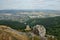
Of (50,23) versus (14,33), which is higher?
(50,23)

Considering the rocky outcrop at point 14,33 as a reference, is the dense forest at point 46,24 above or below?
above

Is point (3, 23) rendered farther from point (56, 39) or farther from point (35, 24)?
point (56, 39)

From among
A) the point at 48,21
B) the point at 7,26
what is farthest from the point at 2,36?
the point at 48,21

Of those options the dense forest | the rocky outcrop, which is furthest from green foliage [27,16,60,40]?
the rocky outcrop

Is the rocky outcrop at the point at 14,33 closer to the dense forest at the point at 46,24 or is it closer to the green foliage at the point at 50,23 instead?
the dense forest at the point at 46,24

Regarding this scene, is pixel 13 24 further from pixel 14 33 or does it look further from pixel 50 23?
pixel 50 23

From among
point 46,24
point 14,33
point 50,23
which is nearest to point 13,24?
point 14,33

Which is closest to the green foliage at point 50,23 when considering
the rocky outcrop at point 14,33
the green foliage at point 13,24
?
the green foliage at point 13,24

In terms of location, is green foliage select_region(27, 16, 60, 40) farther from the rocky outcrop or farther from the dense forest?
the rocky outcrop

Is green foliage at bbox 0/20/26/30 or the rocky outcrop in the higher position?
green foliage at bbox 0/20/26/30
